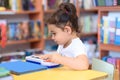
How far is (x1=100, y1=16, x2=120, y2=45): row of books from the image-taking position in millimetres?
2318

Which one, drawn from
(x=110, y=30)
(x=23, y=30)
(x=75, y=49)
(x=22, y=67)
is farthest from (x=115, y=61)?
(x=23, y=30)

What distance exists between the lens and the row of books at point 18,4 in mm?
2973

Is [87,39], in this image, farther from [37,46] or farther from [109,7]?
[109,7]

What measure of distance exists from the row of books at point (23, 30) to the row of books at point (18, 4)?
19cm

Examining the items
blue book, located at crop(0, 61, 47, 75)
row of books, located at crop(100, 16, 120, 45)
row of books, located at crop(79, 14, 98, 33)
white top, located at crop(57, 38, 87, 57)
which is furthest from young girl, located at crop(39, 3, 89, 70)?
row of books, located at crop(79, 14, 98, 33)

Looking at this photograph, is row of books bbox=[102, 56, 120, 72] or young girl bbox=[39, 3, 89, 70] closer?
young girl bbox=[39, 3, 89, 70]

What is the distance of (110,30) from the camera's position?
7.80ft

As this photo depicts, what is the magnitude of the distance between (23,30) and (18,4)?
334mm

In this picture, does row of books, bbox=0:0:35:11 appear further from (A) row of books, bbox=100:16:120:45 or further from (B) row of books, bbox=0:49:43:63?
(A) row of books, bbox=100:16:120:45

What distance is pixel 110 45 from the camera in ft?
7.84

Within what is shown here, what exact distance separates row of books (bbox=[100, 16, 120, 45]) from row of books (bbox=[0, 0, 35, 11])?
3.75ft

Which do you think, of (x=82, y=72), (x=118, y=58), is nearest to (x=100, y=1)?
(x=118, y=58)

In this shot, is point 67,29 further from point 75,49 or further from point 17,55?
point 17,55

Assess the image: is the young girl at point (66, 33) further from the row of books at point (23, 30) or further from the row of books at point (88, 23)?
the row of books at point (88, 23)
